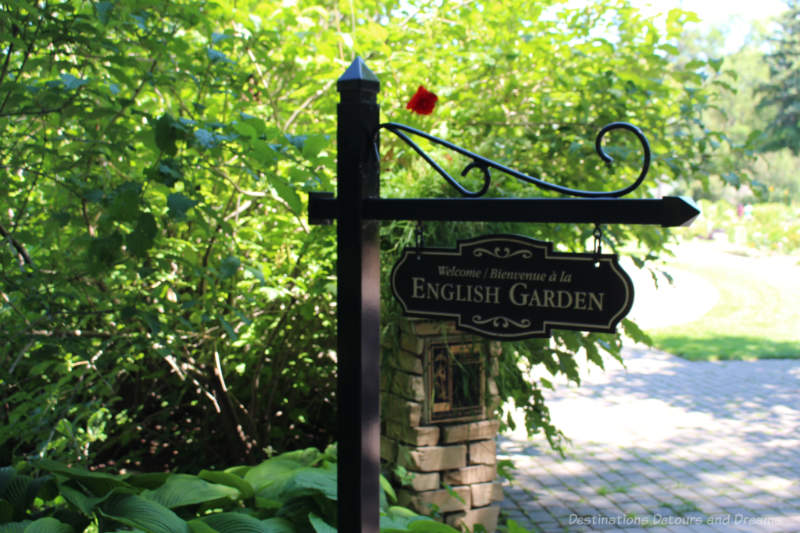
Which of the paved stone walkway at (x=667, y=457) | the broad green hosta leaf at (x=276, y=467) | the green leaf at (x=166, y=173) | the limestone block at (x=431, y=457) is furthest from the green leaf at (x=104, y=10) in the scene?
the paved stone walkway at (x=667, y=457)

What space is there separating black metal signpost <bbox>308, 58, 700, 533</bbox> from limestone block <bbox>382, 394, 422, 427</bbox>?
1.73 metres

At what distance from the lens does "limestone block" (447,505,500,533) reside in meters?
3.69

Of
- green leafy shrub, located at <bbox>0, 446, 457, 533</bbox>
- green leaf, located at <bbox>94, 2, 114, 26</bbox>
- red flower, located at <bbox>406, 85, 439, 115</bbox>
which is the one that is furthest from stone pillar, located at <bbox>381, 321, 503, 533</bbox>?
green leaf, located at <bbox>94, 2, 114, 26</bbox>

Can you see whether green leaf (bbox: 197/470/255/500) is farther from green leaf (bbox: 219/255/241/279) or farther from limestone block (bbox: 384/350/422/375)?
limestone block (bbox: 384/350/422/375)

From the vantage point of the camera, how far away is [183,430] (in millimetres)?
4750

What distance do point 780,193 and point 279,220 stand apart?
127ft

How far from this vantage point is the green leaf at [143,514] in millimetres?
2014

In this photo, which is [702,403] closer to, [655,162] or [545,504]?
[545,504]

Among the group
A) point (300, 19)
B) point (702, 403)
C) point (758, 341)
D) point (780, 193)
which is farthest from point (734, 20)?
point (300, 19)

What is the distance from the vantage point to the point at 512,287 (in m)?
1.62

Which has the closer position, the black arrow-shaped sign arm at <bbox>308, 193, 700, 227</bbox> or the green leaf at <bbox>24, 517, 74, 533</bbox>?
the black arrow-shaped sign arm at <bbox>308, 193, 700, 227</bbox>

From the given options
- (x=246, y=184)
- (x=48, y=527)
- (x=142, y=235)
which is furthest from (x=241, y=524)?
(x=246, y=184)

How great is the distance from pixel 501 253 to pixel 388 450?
239 cm

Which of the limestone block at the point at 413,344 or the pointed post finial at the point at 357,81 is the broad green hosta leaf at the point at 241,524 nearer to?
the pointed post finial at the point at 357,81
